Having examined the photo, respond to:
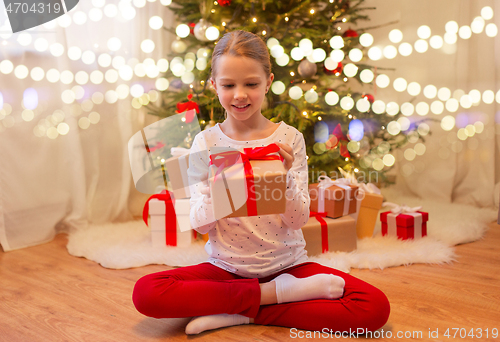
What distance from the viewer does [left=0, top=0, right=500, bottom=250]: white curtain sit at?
6.23 feet

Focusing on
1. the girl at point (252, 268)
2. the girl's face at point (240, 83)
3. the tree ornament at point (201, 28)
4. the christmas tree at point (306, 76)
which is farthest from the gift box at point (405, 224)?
the tree ornament at point (201, 28)

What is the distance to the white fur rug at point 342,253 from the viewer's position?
1.55 m

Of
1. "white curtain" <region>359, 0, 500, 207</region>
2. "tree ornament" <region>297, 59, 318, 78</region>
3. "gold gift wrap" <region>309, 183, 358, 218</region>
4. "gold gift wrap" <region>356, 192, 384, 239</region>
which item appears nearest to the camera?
"gold gift wrap" <region>309, 183, 358, 218</region>

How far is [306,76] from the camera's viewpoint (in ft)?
6.75

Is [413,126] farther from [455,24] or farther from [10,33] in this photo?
[10,33]

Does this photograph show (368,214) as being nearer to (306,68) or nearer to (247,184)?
(306,68)

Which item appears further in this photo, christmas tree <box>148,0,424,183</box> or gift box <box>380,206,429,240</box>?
christmas tree <box>148,0,424,183</box>

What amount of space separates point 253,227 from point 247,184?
256 mm

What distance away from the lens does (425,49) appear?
268cm

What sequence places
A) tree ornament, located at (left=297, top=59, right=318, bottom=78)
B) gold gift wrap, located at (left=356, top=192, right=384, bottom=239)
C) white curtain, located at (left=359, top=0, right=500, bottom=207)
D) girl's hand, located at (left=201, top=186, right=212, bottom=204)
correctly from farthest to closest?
white curtain, located at (left=359, top=0, right=500, bottom=207)
tree ornament, located at (left=297, top=59, right=318, bottom=78)
gold gift wrap, located at (left=356, top=192, right=384, bottom=239)
girl's hand, located at (left=201, top=186, right=212, bottom=204)

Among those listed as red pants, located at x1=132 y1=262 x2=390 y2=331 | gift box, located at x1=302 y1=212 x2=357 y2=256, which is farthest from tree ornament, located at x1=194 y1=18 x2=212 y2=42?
red pants, located at x1=132 y1=262 x2=390 y2=331

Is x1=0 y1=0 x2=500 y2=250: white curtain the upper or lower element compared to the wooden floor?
upper

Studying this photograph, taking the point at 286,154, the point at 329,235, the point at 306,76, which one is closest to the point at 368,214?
the point at 329,235

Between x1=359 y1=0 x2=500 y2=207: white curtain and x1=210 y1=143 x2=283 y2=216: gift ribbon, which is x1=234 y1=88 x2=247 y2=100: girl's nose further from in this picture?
x1=359 y1=0 x2=500 y2=207: white curtain
